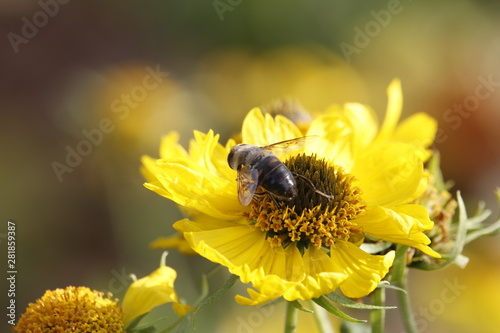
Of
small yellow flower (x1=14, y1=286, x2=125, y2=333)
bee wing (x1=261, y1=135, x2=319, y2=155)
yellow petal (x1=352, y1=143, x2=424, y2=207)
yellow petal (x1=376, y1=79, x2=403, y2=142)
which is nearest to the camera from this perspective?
small yellow flower (x1=14, y1=286, x2=125, y2=333)

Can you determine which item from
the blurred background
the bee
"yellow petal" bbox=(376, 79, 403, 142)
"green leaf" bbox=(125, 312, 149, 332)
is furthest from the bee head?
the blurred background

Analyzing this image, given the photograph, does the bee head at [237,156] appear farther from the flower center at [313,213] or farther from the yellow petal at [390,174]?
the yellow petal at [390,174]

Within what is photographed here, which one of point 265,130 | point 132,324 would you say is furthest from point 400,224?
point 132,324

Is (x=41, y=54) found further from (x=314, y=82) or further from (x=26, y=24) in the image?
(x=314, y=82)

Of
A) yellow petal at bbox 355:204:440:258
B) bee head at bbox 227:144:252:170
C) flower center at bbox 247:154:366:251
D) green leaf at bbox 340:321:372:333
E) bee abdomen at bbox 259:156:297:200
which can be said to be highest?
bee head at bbox 227:144:252:170

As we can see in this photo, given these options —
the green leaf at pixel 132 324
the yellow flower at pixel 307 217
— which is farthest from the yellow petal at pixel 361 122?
the green leaf at pixel 132 324

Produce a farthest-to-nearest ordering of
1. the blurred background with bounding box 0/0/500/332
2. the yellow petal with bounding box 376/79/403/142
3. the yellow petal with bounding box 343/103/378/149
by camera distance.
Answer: the blurred background with bounding box 0/0/500/332 → the yellow petal with bounding box 376/79/403/142 → the yellow petal with bounding box 343/103/378/149

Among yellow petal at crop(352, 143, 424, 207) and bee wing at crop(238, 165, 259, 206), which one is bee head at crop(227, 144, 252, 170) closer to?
bee wing at crop(238, 165, 259, 206)
